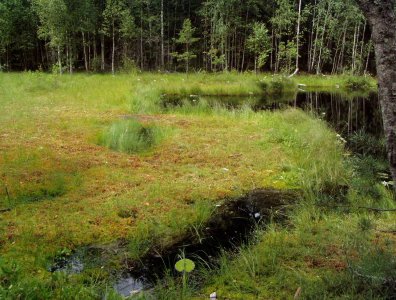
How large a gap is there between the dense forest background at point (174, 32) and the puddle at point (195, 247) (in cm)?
2568

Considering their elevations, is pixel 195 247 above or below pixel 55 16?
below

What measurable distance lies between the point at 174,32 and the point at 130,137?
34.8 metres

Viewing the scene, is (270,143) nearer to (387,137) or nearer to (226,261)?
(226,261)

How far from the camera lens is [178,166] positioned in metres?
8.96

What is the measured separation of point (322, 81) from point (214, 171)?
88.6ft

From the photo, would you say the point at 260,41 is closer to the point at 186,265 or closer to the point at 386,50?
the point at 186,265

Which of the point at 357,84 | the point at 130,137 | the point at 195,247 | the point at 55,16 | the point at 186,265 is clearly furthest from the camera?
the point at 357,84

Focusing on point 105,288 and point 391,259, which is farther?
point 105,288

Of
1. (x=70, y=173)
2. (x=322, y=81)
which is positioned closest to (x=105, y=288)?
(x=70, y=173)

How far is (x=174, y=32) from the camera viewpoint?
42.8m

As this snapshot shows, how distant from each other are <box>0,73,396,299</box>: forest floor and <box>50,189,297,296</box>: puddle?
0.45 feet

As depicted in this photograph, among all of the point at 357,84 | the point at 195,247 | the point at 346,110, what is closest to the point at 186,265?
the point at 195,247

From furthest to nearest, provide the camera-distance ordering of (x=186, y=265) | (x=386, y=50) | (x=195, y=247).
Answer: (x=195, y=247)
(x=186, y=265)
(x=386, y=50)

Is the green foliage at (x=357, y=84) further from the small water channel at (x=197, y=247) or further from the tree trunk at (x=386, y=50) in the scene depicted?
the tree trunk at (x=386, y=50)
